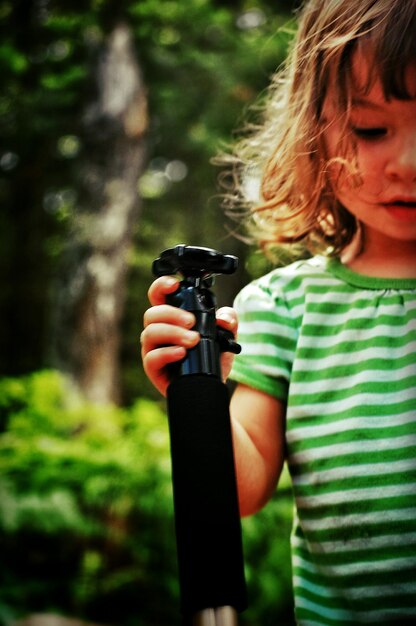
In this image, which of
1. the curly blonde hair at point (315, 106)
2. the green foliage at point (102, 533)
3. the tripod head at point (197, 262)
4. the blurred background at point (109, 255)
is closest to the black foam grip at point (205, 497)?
the tripod head at point (197, 262)


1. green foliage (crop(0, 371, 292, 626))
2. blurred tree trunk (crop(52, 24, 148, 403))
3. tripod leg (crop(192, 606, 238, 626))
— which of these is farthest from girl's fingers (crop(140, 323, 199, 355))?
blurred tree trunk (crop(52, 24, 148, 403))

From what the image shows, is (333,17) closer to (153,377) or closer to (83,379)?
(153,377)

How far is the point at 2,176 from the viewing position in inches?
322

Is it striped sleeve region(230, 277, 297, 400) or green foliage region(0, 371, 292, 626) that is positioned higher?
striped sleeve region(230, 277, 297, 400)

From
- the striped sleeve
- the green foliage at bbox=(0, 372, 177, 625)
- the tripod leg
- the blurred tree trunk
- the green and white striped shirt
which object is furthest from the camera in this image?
the blurred tree trunk

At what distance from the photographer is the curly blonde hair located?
121 centimetres

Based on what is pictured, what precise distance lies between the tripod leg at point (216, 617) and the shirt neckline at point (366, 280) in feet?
2.65

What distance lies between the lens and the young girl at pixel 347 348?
45.7 inches

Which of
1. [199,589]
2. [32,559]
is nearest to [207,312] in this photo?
[199,589]

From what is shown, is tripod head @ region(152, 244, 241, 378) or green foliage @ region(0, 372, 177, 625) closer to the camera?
tripod head @ region(152, 244, 241, 378)

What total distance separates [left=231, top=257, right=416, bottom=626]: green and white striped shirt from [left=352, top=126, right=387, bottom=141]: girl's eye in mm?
293

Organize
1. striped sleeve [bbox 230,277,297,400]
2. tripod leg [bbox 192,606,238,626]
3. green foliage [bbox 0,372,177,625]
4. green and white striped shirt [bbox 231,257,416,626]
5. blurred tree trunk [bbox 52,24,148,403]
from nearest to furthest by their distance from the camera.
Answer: tripod leg [bbox 192,606,238,626] < green and white striped shirt [bbox 231,257,416,626] < striped sleeve [bbox 230,277,297,400] < green foliage [bbox 0,372,177,625] < blurred tree trunk [bbox 52,24,148,403]

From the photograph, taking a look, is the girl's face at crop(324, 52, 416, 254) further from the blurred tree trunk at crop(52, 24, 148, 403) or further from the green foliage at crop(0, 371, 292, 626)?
the blurred tree trunk at crop(52, 24, 148, 403)

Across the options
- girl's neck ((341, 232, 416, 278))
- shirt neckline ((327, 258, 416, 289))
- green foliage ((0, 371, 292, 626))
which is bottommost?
green foliage ((0, 371, 292, 626))
